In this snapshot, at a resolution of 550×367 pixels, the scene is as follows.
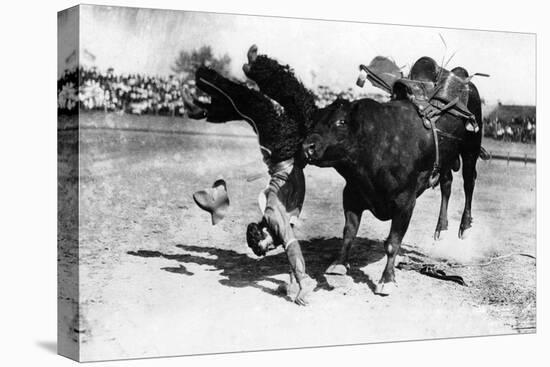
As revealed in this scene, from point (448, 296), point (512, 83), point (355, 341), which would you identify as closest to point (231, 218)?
point (355, 341)

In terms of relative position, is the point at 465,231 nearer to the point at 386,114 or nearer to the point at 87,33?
the point at 386,114

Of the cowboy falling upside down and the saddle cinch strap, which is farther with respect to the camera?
the saddle cinch strap

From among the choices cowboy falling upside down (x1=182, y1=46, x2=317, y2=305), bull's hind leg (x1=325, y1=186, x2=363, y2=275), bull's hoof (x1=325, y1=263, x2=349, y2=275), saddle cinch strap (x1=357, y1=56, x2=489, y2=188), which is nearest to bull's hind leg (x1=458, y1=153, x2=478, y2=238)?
saddle cinch strap (x1=357, y1=56, x2=489, y2=188)

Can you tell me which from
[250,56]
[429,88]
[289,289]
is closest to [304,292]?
[289,289]

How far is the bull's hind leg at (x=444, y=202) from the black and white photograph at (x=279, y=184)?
2 cm

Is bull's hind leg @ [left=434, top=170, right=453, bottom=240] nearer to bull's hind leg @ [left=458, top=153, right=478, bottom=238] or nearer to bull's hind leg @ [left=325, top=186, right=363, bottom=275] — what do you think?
bull's hind leg @ [left=458, top=153, right=478, bottom=238]

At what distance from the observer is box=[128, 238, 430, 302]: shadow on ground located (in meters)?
10.1

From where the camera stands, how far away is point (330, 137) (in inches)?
413

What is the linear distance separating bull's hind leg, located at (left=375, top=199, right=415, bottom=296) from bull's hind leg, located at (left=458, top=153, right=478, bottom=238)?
90 centimetres

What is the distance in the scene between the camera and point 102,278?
31.9 feet

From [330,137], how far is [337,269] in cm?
126

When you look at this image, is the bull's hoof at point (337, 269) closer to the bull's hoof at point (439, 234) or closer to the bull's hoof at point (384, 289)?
the bull's hoof at point (384, 289)

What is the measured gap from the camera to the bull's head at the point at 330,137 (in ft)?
34.3

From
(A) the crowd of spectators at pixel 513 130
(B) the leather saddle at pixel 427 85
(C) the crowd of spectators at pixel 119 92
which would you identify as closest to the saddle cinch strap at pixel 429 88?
(B) the leather saddle at pixel 427 85
